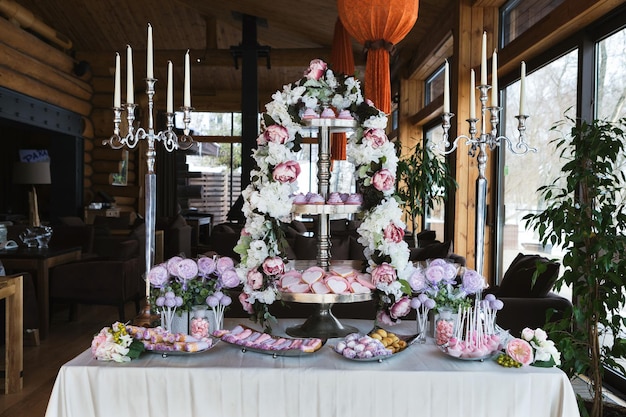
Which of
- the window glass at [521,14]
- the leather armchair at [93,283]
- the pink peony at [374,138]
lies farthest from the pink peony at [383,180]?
the leather armchair at [93,283]

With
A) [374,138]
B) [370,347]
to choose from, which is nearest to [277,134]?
[374,138]

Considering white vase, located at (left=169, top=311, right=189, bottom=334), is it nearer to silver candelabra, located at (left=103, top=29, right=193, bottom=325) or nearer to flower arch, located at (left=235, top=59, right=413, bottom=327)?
silver candelabra, located at (left=103, top=29, right=193, bottom=325)

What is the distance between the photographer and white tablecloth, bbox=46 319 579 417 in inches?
82.4

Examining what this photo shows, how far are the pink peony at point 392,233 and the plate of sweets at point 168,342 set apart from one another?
81cm

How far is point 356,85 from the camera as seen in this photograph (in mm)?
2604

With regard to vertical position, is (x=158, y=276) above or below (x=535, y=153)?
below

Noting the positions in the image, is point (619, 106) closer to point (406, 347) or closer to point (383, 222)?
point (383, 222)

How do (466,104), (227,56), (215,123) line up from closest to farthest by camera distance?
(466,104) → (227,56) → (215,123)

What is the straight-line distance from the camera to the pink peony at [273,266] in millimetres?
2396

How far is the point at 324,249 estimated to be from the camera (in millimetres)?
2729

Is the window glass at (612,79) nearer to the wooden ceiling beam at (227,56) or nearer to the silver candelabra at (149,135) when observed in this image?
the silver candelabra at (149,135)

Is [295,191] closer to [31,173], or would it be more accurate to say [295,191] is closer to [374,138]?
[374,138]

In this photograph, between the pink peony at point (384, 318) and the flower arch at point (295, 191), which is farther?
the pink peony at point (384, 318)

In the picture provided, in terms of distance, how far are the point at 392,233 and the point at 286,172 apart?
0.51m
